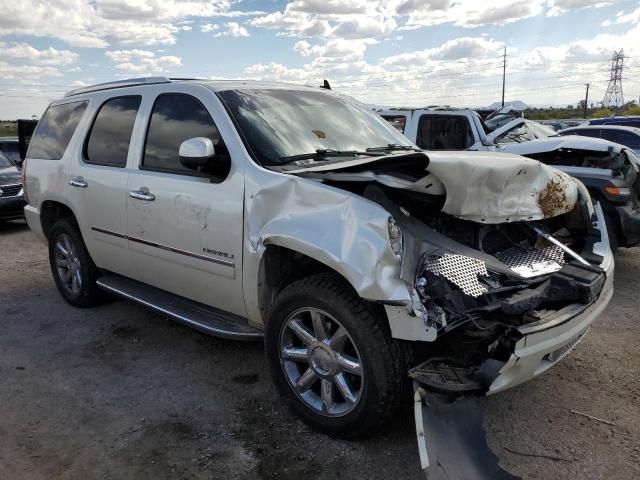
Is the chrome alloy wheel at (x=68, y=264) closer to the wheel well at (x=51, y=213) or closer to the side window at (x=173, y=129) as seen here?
the wheel well at (x=51, y=213)

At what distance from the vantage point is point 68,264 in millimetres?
5441

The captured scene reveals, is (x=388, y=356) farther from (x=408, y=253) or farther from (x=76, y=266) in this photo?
(x=76, y=266)

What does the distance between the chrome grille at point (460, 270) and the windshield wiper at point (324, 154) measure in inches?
45.9

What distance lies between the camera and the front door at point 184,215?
354 centimetres

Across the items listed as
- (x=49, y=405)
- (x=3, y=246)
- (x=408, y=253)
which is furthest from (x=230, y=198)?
(x=3, y=246)

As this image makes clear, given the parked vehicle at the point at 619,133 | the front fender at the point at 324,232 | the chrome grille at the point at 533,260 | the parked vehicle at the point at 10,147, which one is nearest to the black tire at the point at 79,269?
the front fender at the point at 324,232

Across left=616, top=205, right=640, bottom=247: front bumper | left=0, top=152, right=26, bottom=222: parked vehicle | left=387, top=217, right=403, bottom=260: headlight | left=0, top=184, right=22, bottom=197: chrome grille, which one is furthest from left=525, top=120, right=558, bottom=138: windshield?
left=0, top=184, right=22, bottom=197: chrome grille

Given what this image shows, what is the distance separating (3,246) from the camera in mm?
8922

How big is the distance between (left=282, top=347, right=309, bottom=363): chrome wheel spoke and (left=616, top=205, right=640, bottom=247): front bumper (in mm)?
4445

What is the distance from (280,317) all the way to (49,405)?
170 cm

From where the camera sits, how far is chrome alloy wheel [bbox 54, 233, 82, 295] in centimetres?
528

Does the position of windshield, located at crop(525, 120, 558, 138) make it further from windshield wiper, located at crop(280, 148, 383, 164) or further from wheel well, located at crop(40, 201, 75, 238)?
wheel well, located at crop(40, 201, 75, 238)

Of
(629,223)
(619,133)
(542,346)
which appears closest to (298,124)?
(542,346)

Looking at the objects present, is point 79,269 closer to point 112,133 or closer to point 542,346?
point 112,133
